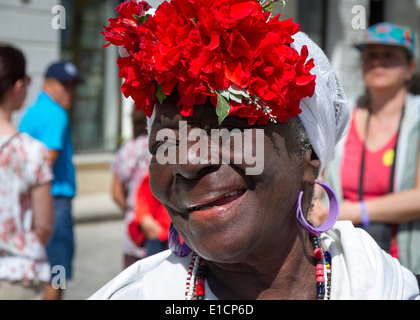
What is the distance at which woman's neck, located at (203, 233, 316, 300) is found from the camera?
169 cm

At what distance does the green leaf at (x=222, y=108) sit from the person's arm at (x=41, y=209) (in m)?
2.13

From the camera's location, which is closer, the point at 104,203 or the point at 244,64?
the point at 244,64

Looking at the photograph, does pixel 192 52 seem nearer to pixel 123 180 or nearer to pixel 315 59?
pixel 315 59

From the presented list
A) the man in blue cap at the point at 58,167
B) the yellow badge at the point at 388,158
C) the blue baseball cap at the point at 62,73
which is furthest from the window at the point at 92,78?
the yellow badge at the point at 388,158

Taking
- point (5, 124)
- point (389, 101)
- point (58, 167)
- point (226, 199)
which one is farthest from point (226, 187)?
point (58, 167)

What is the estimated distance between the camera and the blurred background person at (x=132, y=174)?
4340 mm

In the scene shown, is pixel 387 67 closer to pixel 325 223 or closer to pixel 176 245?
pixel 325 223

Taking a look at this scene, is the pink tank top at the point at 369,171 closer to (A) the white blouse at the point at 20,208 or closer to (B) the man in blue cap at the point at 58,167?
(A) the white blouse at the point at 20,208

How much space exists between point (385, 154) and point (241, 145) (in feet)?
6.74

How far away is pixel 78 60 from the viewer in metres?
11.3
